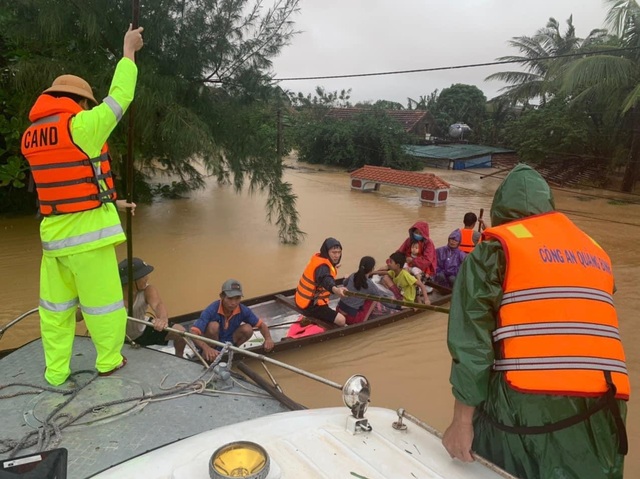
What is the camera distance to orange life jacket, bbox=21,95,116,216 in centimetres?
273

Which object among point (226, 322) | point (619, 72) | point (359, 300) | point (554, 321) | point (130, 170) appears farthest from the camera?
point (619, 72)

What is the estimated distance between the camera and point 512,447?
179cm

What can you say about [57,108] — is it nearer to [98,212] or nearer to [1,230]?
[98,212]

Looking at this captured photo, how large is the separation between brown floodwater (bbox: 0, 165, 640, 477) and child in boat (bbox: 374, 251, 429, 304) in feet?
1.15

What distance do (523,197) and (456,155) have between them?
2539 cm

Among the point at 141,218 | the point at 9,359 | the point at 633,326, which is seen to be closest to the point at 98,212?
the point at 9,359

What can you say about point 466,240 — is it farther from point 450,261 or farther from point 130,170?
point 130,170

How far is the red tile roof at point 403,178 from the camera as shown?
1569 centimetres

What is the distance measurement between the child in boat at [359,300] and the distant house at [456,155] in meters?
19.9

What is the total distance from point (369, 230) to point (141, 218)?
543cm

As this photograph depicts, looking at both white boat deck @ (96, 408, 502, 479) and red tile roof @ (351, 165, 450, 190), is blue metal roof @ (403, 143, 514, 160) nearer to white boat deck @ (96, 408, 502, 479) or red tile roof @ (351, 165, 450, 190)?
red tile roof @ (351, 165, 450, 190)

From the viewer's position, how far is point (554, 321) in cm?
167

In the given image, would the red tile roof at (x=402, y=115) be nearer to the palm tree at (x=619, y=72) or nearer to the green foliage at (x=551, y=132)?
the green foliage at (x=551, y=132)

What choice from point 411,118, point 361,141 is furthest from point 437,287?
point 411,118
